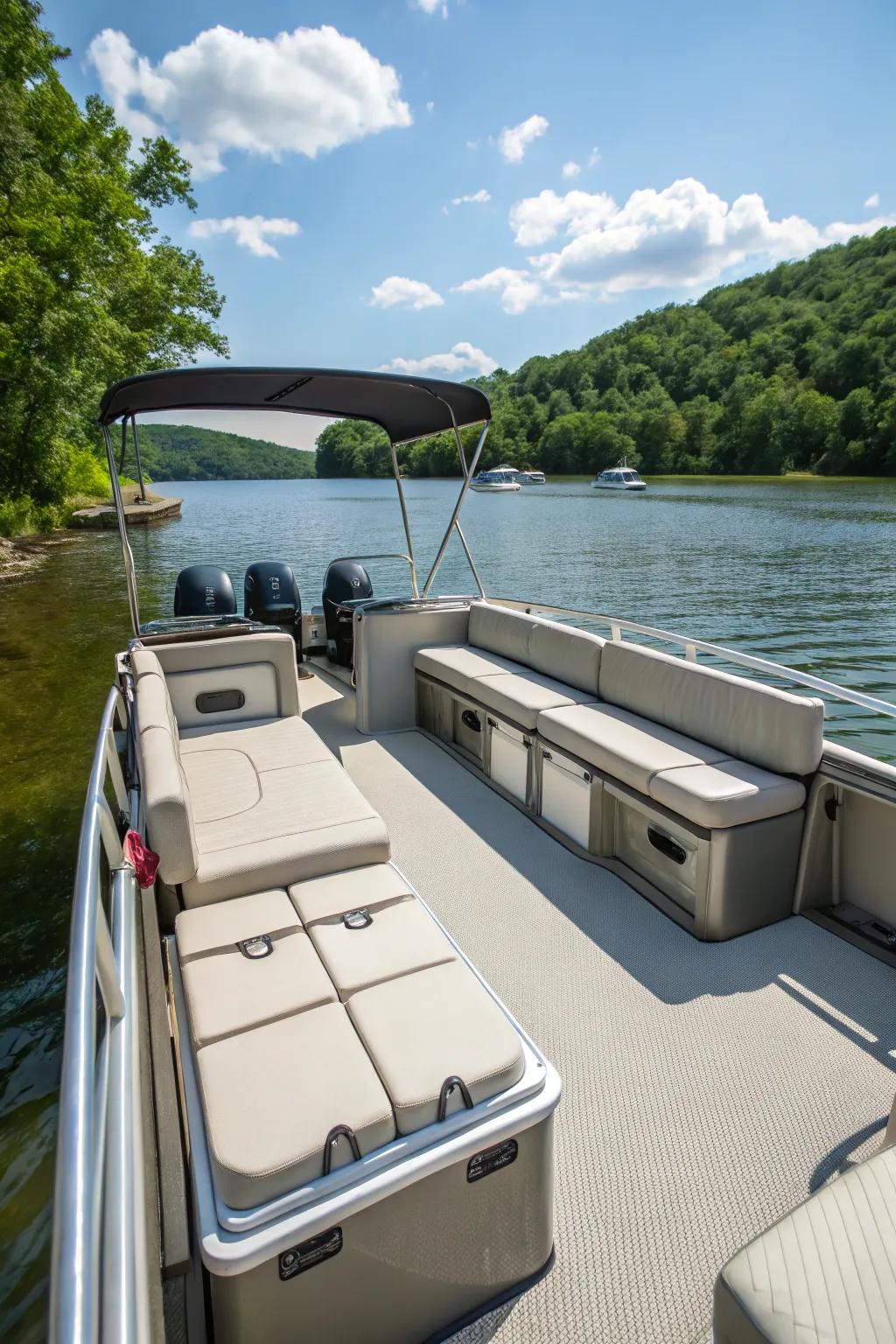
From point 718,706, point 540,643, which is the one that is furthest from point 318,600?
point 718,706

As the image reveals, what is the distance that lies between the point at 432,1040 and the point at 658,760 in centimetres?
153

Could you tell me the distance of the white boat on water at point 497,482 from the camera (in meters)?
42.6

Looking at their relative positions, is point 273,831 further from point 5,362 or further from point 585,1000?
point 5,362

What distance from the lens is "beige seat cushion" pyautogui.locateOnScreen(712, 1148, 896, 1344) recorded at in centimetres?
83

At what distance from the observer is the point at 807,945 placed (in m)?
2.33

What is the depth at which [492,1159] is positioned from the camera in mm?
1229

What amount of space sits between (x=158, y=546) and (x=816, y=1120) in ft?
65.1

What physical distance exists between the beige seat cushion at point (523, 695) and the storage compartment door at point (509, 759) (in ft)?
0.25

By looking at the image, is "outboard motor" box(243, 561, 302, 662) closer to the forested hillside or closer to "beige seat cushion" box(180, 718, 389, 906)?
"beige seat cushion" box(180, 718, 389, 906)

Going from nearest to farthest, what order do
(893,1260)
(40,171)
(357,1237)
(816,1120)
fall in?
(893,1260), (357,1237), (816,1120), (40,171)

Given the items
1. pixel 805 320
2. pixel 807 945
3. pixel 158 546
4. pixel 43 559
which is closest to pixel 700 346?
pixel 805 320

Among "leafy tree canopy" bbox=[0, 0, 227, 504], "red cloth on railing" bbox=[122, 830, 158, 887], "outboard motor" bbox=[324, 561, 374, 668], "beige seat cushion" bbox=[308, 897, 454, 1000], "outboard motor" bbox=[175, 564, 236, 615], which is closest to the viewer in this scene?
"beige seat cushion" bbox=[308, 897, 454, 1000]

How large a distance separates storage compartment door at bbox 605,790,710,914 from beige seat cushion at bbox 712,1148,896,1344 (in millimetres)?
1391

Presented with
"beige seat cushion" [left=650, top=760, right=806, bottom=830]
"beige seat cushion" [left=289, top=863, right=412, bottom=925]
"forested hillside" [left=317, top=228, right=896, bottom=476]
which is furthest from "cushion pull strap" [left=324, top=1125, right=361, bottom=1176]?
"forested hillside" [left=317, top=228, right=896, bottom=476]
